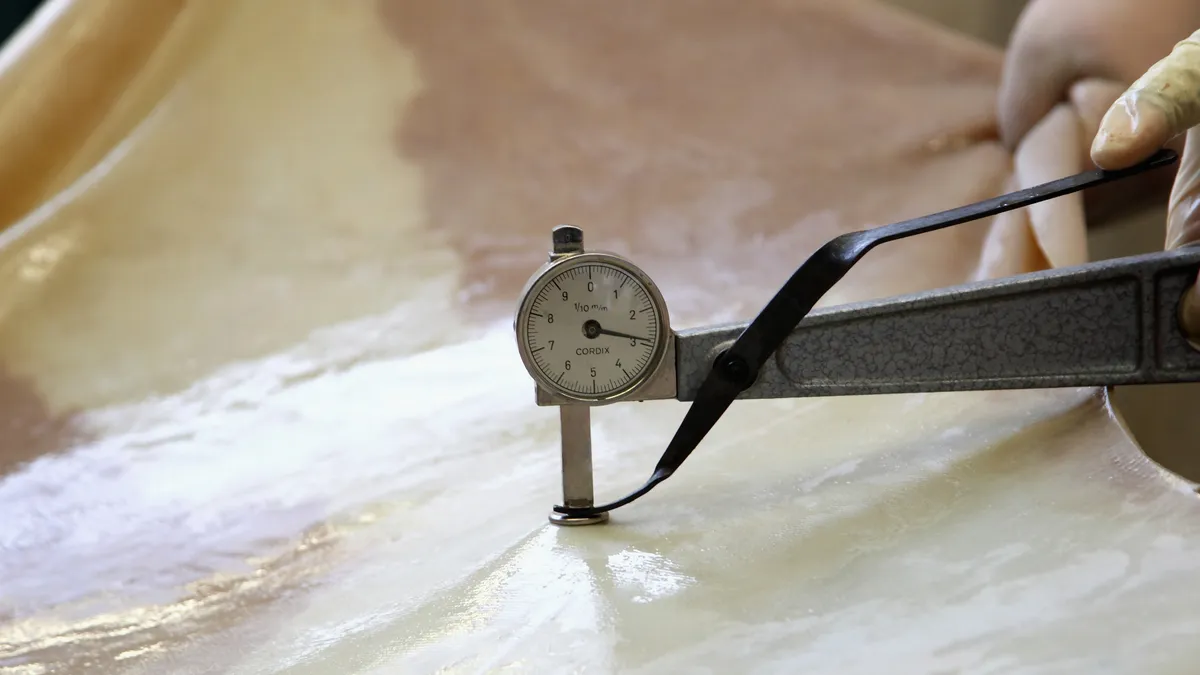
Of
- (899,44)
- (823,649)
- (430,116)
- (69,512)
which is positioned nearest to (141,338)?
(69,512)

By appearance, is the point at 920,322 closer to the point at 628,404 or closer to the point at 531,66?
the point at 628,404

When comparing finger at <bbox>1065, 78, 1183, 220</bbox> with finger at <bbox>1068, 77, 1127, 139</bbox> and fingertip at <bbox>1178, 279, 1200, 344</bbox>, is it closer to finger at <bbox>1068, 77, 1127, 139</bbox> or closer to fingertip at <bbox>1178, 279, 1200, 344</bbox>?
finger at <bbox>1068, 77, 1127, 139</bbox>

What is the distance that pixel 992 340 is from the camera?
2.92ft

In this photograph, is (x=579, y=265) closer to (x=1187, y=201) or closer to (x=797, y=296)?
(x=797, y=296)

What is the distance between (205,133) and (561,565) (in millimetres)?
1181

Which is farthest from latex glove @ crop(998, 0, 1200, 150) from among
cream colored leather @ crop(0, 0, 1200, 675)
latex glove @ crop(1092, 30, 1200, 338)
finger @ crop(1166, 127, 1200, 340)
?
latex glove @ crop(1092, 30, 1200, 338)

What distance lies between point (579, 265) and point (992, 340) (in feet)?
1.24

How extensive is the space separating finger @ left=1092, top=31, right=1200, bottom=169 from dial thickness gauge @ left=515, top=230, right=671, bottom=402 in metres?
0.40

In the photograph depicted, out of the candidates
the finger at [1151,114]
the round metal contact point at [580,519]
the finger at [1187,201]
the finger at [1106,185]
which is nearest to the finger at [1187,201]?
the finger at [1187,201]

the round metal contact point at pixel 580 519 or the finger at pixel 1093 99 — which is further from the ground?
the finger at pixel 1093 99

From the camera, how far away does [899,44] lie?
195cm

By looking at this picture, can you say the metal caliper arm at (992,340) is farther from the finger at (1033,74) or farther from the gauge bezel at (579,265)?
the finger at (1033,74)

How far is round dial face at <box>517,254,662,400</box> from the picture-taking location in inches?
34.1

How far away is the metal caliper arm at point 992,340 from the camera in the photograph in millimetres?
877
